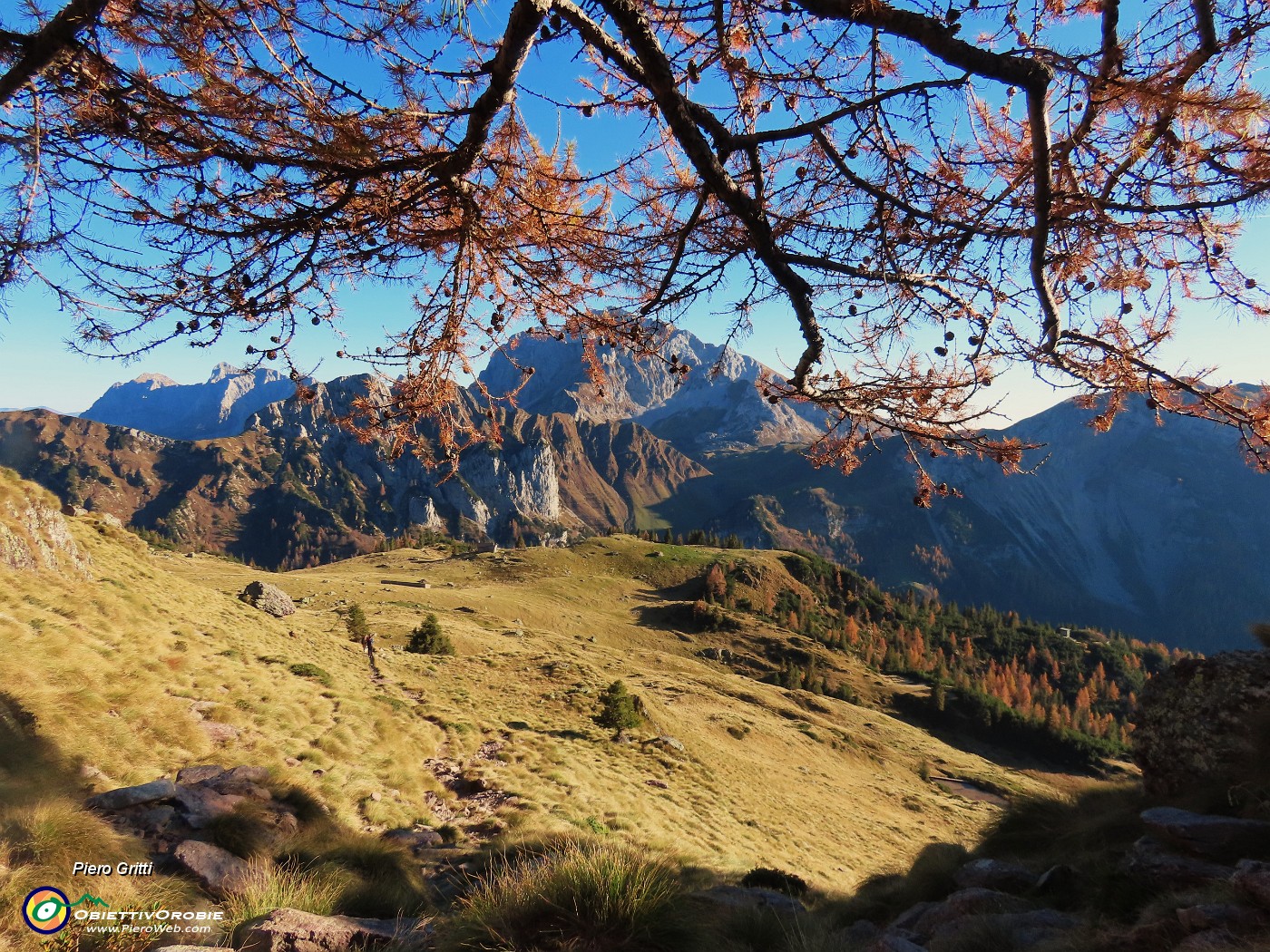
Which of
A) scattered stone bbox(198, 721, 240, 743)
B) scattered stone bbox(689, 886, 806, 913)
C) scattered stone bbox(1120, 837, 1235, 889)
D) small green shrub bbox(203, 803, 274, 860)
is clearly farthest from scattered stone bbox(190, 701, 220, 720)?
scattered stone bbox(1120, 837, 1235, 889)

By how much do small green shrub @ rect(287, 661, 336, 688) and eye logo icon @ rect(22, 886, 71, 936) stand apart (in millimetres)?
13953

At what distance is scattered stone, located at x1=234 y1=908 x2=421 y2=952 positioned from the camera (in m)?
3.66

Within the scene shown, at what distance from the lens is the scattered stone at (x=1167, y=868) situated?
15.3 ft

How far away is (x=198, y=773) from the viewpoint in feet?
25.8

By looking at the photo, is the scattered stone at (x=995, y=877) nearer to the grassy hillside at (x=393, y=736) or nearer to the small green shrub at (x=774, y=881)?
the grassy hillside at (x=393, y=736)

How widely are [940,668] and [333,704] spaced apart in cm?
15458

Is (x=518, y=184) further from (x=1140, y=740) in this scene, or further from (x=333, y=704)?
(x=333, y=704)

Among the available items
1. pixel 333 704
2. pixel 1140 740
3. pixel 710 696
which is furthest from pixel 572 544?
pixel 1140 740

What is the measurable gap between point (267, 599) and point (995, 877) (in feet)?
114

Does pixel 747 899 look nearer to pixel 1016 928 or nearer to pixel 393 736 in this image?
pixel 1016 928

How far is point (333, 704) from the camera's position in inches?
586

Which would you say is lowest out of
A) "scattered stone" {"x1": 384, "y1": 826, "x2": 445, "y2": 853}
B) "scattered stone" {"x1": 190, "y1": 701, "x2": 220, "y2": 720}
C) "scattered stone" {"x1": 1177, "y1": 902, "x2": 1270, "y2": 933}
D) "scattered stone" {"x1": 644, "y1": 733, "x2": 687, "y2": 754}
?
"scattered stone" {"x1": 644, "y1": 733, "x2": 687, "y2": 754}

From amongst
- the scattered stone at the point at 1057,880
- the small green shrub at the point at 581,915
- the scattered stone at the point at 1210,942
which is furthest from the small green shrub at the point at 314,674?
the scattered stone at the point at 1210,942

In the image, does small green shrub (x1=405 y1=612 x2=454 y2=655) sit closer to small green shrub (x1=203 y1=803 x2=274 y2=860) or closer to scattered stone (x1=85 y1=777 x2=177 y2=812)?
small green shrub (x1=203 y1=803 x2=274 y2=860)
